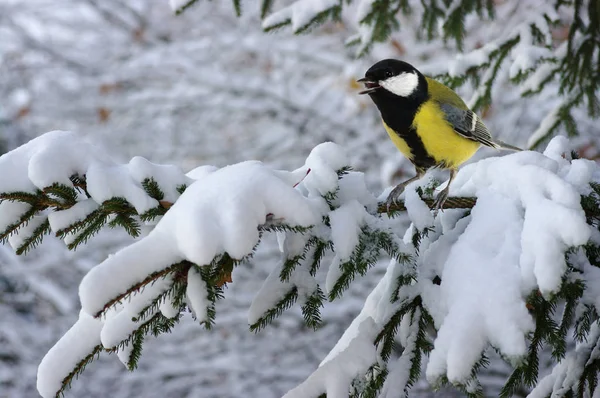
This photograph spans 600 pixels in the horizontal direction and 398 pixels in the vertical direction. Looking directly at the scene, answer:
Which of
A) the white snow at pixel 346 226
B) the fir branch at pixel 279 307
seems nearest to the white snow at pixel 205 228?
the white snow at pixel 346 226

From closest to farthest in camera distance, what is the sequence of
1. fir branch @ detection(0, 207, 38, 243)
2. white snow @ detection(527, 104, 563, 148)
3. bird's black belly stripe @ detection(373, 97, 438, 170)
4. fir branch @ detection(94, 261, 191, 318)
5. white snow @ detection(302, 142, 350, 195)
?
fir branch @ detection(94, 261, 191, 318), fir branch @ detection(0, 207, 38, 243), white snow @ detection(302, 142, 350, 195), bird's black belly stripe @ detection(373, 97, 438, 170), white snow @ detection(527, 104, 563, 148)

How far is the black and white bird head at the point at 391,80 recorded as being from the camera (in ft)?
7.53

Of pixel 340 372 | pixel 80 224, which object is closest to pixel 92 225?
pixel 80 224

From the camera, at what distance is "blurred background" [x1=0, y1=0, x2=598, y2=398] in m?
5.12

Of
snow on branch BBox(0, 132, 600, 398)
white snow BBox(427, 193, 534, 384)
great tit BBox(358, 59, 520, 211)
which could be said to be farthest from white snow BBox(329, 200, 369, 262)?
great tit BBox(358, 59, 520, 211)

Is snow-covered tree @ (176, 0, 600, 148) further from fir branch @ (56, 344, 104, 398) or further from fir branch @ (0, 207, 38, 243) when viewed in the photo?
fir branch @ (56, 344, 104, 398)

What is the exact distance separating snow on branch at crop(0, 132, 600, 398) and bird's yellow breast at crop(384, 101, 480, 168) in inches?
31.2

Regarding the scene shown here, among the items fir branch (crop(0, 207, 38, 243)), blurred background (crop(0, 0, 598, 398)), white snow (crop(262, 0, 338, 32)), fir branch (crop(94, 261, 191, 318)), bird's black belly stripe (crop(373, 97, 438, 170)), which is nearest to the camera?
fir branch (crop(94, 261, 191, 318))

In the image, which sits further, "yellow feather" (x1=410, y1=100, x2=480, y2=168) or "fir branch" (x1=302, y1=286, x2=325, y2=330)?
"yellow feather" (x1=410, y1=100, x2=480, y2=168)

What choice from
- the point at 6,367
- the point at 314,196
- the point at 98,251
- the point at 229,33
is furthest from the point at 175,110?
the point at 314,196

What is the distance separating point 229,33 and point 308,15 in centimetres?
396

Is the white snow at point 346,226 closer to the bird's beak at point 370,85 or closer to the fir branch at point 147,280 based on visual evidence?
the fir branch at point 147,280

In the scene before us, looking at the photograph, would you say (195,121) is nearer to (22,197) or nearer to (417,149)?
(417,149)

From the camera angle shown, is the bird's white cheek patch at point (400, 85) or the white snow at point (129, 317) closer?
the white snow at point (129, 317)
